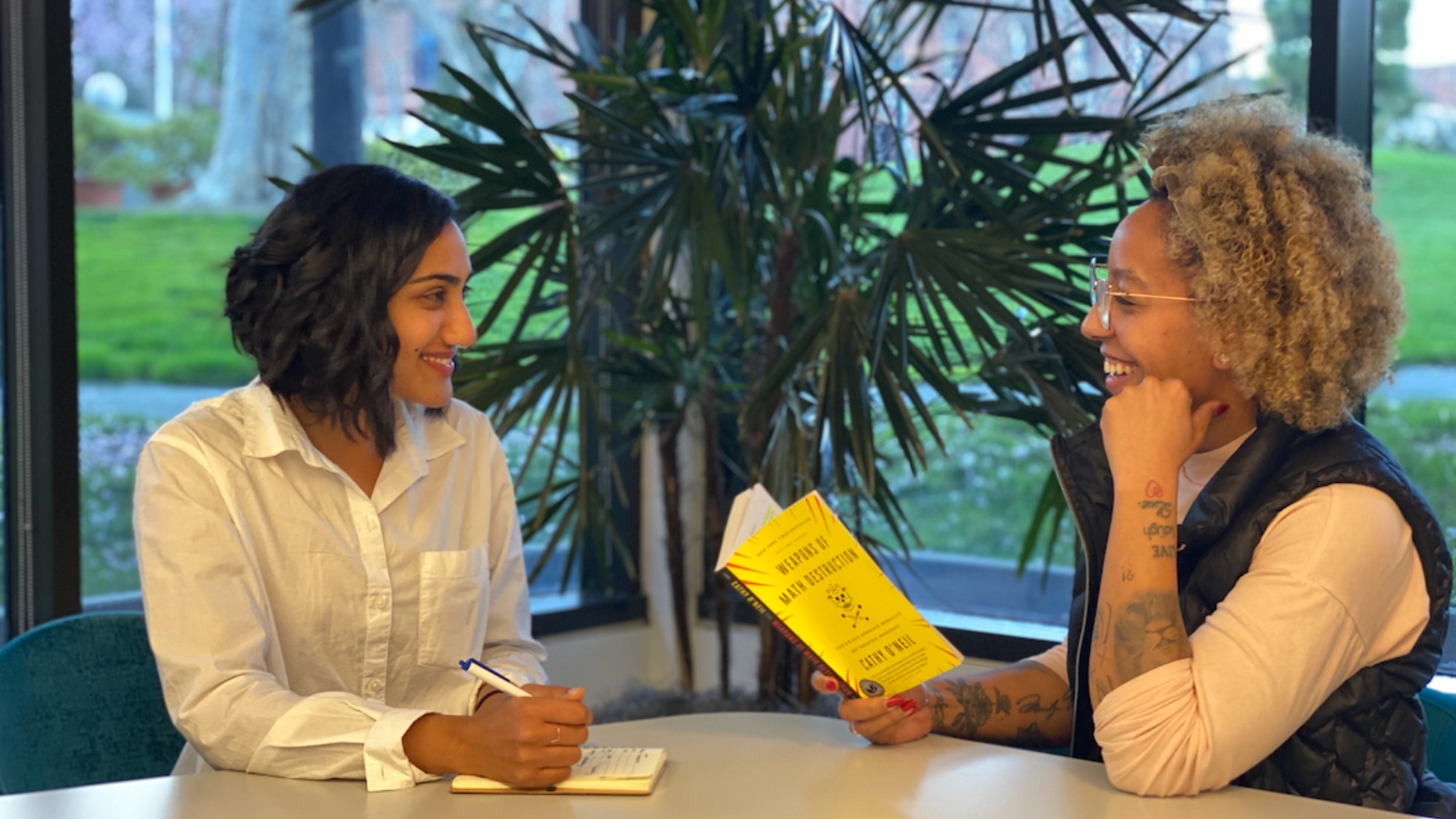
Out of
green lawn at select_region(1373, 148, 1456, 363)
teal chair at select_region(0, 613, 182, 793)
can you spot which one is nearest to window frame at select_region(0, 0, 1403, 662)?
teal chair at select_region(0, 613, 182, 793)

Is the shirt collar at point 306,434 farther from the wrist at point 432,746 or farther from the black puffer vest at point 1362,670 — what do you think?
the black puffer vest at point 1362,670

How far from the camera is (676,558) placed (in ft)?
12.4

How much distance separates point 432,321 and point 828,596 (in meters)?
0.79

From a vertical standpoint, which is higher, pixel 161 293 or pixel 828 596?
pixel 161 293

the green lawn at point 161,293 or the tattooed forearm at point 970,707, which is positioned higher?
the green lawn at point 161,293

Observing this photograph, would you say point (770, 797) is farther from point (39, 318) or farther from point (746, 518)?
point (39, 318)

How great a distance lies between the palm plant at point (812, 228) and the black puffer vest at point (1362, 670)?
31.2 inches

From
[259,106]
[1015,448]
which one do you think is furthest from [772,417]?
[1015,448]

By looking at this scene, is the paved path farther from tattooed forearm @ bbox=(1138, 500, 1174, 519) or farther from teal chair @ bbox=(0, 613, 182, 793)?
tattooed forearm @ bbox=(1138, 500, 1174, 519)

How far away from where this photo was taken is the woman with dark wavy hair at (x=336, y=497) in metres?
1.74

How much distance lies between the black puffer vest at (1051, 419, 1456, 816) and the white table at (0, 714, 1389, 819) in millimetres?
148

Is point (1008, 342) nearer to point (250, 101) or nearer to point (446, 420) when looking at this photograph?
point (446, 420)

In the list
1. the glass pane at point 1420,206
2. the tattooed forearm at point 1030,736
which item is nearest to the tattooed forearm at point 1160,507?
the tattooed forearm at point 1030,736

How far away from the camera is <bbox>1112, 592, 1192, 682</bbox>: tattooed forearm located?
1585mm
